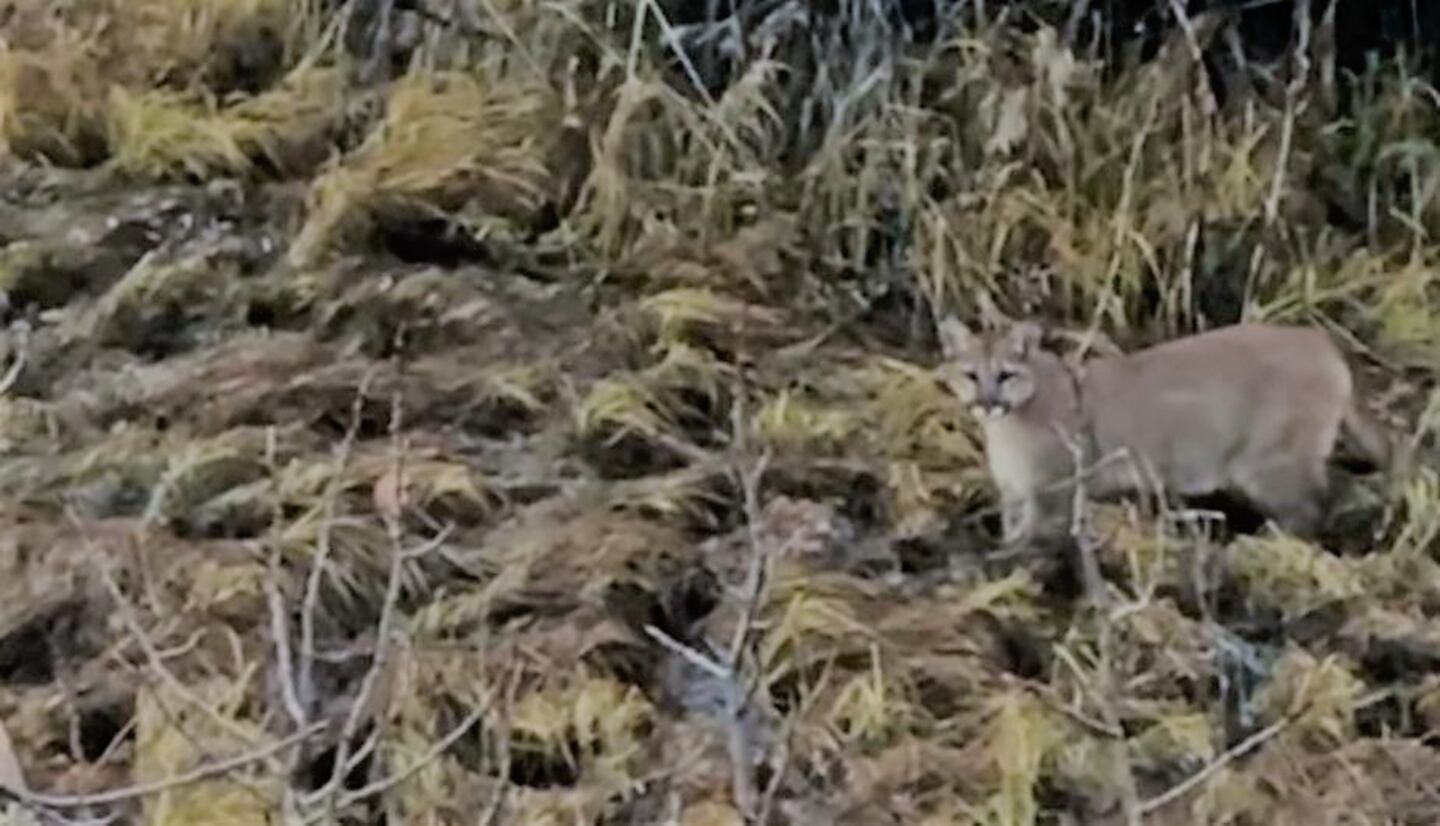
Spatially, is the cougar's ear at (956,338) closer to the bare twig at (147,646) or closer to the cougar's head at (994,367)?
the cougar's head at (994,367)

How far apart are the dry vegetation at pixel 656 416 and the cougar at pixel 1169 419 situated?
88 millimetres

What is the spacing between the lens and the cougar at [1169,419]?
5105 mm

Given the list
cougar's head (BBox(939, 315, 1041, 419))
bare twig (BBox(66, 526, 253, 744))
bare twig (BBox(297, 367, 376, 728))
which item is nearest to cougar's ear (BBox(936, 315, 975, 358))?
cougar's head (BBox(939, 315, 1041, 419))

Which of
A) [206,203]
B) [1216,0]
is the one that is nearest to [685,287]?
[206,203]

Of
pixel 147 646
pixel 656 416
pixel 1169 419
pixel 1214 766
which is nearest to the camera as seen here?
pixel 147 646

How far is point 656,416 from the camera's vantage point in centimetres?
553

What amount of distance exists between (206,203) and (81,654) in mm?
1521

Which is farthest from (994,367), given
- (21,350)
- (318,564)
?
(21,350)

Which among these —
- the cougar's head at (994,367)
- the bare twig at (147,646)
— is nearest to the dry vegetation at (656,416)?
the bare twig at (147,646)

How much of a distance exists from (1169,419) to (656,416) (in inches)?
36.2

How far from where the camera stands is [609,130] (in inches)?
247

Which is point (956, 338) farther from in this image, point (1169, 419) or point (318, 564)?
point (318, 564)

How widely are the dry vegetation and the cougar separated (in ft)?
0.29

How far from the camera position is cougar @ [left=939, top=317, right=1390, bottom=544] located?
5105 millimetres
